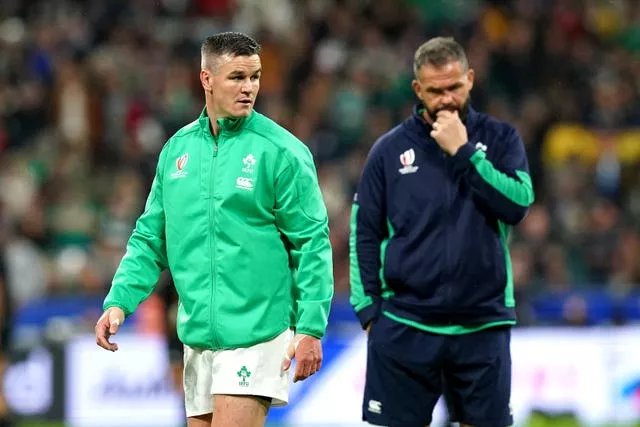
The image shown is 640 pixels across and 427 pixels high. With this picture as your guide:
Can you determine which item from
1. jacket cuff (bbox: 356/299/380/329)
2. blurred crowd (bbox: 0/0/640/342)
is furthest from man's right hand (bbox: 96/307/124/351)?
blurred crowd (bbox: 0/0/640/342)

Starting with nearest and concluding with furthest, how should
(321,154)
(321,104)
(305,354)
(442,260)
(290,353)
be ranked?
(305,354), (290,353), (442,260), (321,154), (321,104)

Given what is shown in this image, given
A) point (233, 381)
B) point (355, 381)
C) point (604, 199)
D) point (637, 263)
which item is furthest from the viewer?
point (604, 199)

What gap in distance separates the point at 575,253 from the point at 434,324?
27.2 feet

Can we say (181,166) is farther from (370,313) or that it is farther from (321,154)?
(321,154)

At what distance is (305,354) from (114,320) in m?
0.85

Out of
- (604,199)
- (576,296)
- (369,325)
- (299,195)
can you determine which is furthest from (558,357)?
(299,195)

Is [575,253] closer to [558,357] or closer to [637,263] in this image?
[637,263]

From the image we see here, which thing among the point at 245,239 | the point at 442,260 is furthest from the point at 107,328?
the point at 442,260

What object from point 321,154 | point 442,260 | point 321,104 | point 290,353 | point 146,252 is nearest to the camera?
point 290,353

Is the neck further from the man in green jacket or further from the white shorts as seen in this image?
the white shorts

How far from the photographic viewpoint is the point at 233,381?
5.54m

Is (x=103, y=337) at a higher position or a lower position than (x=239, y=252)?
lower

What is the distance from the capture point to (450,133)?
6340mm

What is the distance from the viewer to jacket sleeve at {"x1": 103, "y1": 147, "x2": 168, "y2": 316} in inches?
229
